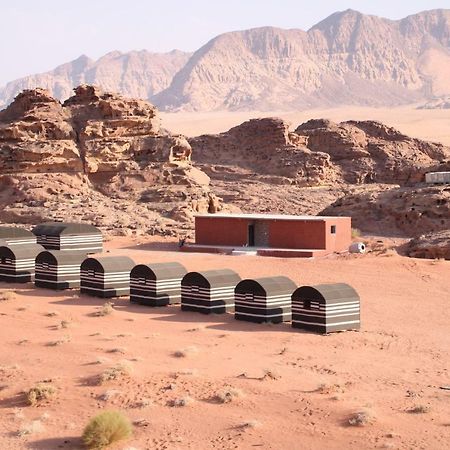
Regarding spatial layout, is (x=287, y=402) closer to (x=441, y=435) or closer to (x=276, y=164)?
(x=441, y=435)

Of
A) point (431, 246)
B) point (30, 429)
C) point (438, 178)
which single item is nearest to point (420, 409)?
point (30, 429)

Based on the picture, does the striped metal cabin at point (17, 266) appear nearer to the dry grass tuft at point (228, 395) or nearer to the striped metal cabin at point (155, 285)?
the striped metal cabin at point (155, 285)

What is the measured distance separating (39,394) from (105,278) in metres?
13.5

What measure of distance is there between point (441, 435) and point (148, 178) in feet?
139

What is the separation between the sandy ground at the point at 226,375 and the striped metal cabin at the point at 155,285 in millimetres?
572

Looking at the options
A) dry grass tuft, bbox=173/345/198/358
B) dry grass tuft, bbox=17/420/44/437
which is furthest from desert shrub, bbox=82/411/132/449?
dry grass tuft, bbox=173/345/198/358

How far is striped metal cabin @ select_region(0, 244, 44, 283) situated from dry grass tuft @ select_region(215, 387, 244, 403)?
60.2ft

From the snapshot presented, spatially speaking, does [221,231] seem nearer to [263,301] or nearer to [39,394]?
[263,301]

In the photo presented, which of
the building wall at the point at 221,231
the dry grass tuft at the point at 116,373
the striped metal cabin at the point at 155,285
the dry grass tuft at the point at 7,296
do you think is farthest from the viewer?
the building wall at the point at 221,231

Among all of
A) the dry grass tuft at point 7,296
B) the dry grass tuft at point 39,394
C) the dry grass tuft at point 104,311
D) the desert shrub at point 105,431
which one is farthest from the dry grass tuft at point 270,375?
the dry grass tuft at point 7,296

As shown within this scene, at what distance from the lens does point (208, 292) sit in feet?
96.2

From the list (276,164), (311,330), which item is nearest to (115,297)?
(311,330)

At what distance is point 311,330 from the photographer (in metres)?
26.7

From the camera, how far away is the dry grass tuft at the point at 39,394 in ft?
61.7
